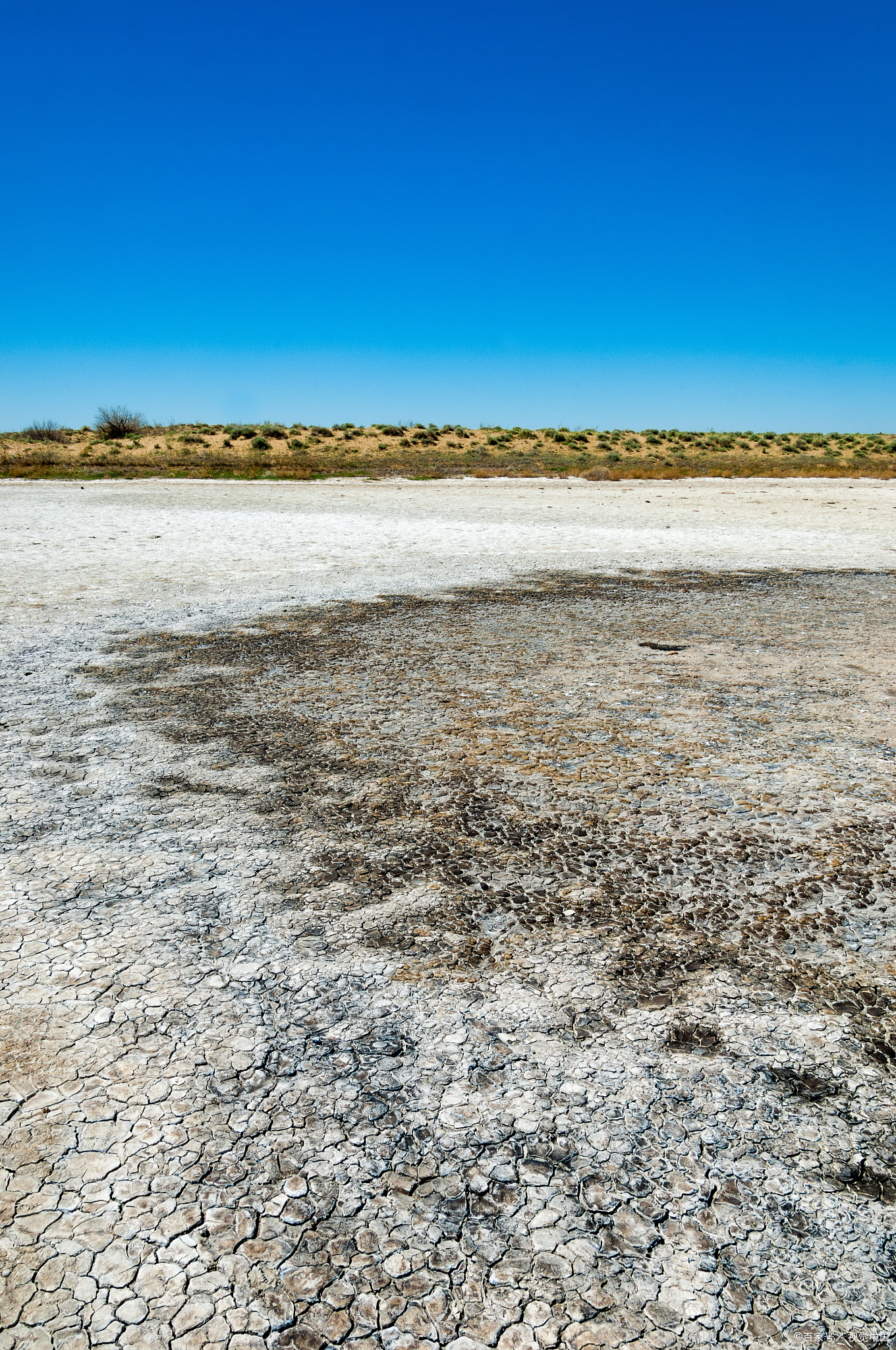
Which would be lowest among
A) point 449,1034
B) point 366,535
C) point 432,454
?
point 449,1034

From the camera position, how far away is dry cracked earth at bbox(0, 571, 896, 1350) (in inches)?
54.7

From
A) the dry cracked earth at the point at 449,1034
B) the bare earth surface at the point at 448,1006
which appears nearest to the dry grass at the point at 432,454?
the bare earth surface at the point at 448,1006

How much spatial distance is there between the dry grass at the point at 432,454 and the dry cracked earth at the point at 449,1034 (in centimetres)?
2184

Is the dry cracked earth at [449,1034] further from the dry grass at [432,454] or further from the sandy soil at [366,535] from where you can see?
the dry grass at [432,454]

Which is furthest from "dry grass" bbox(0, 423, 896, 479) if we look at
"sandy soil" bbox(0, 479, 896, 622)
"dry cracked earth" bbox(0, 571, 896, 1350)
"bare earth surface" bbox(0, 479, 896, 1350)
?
"dry cracked earth" bbox(0, 571, 896, 1350)

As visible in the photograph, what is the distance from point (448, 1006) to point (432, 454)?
41115 mm

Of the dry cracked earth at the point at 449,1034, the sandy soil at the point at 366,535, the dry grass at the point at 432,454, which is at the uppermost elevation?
the dry grass at the point at 432,454

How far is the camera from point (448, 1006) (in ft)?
6.77

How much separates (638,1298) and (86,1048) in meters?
1.26

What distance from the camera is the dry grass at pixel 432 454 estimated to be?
2677 centimetres

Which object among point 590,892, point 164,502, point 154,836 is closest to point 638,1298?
point 590,892

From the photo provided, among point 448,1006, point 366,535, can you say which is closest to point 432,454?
point 366,535

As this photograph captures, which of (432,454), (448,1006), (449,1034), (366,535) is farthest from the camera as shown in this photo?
(432,454)

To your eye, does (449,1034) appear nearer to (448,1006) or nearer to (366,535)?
(448,1006)
